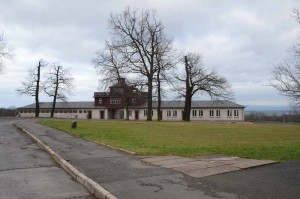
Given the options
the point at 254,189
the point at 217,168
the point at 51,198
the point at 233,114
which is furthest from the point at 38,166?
the point at 233,114

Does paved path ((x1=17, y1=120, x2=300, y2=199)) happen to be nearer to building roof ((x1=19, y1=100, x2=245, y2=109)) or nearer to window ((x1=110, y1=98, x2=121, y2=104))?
building roof ((x1=19, y1=100, x2=245, y2=109))

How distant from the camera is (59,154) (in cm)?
1462

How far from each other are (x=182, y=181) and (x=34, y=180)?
3.84 meters

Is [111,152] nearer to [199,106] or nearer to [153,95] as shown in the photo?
[153,95]

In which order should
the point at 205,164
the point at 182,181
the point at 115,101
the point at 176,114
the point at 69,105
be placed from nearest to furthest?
1. the point at 182,181
2. the point at 205,164
3. the point at 176,114
4. the point at 115,101
5. the point at 69,105

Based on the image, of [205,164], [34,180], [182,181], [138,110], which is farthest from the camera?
[138,110]

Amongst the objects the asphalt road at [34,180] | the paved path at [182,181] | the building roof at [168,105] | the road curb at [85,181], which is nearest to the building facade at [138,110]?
the building roof at [168,105]

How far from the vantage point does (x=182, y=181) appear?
30.4ft

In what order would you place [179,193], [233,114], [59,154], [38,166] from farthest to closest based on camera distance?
[233,114] < [59,154] < [38,166] < [179,193]

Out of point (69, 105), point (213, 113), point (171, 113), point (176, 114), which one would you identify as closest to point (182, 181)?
point (213, 113)

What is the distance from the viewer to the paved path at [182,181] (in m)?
8.00

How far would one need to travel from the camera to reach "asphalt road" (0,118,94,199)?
852 cm

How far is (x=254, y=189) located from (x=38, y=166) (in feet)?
23.1

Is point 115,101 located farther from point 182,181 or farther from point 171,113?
point 182,181
